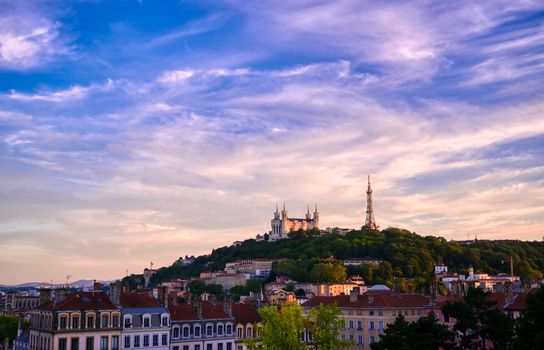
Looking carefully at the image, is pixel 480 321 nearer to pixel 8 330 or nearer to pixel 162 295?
pixel 162 295

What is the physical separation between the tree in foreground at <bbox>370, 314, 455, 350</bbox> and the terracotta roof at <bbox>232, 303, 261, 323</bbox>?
24.3 m

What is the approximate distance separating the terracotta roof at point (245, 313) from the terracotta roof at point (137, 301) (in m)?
11.1

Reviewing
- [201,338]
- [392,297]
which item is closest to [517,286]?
[392,297]

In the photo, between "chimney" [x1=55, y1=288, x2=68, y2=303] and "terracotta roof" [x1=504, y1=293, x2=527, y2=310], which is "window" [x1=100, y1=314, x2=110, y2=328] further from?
"terracotta roof" [x1=504, y1=293, x2=527, y2=310]

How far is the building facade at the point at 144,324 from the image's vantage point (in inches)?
2714

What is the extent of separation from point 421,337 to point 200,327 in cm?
2736

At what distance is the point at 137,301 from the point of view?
71.9 meters

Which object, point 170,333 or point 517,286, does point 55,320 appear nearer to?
point 170,333

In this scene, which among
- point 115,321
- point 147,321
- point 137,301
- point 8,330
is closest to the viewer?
point 115,321

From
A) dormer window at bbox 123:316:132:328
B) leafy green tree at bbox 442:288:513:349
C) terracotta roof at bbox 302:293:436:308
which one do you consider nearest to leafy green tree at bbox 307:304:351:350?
leafy green tree at bbox 442:288:513:349

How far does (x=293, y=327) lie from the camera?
6569 cm

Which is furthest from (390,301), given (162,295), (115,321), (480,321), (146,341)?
(115,321)

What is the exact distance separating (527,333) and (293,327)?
2668 centimetres

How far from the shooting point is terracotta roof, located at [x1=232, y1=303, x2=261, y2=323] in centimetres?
7975
